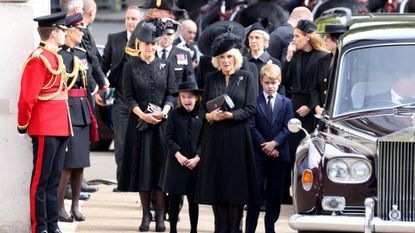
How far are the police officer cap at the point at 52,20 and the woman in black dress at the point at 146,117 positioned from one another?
1.49 metres

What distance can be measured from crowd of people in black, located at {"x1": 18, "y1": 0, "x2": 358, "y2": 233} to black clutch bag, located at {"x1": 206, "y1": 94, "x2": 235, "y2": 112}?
1cm

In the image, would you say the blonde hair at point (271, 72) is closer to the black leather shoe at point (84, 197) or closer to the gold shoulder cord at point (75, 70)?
the gold shoulder cord at point (75, 70)

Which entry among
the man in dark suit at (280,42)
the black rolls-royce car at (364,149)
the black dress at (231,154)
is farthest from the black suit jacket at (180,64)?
the black rolls-royce car at (364,149)

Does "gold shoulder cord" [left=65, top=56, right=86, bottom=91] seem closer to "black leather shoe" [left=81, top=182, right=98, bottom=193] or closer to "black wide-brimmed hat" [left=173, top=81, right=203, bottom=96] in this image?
"black wide-brimmed hat" [left=173, top=81, right=203, bottom=96]

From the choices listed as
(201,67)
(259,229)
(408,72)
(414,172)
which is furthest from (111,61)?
(414,172)

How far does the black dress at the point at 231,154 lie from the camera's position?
13180 millimetres

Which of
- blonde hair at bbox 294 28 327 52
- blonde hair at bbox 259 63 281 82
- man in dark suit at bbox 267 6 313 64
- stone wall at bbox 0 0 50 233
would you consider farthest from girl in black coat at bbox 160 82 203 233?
man in dark suit at bbox 267 6 313 64

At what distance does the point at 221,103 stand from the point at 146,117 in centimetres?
146

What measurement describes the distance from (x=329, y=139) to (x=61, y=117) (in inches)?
99.6

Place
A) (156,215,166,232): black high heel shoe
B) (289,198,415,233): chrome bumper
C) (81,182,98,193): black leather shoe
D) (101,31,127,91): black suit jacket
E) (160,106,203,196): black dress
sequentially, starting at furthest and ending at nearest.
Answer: (81,182,98,193): black leather shoe, (101,31,127,91): black suit jacket, (156,215,166,232): black high heel shoe, (160,106,203,196): black dress, (289,198,415,233): chrome bumper

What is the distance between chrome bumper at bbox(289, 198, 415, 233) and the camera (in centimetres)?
1107

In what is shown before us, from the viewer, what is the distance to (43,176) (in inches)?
511

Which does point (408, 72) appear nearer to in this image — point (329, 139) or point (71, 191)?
point (329, 139)

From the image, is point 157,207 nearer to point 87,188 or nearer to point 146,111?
point 146,111
